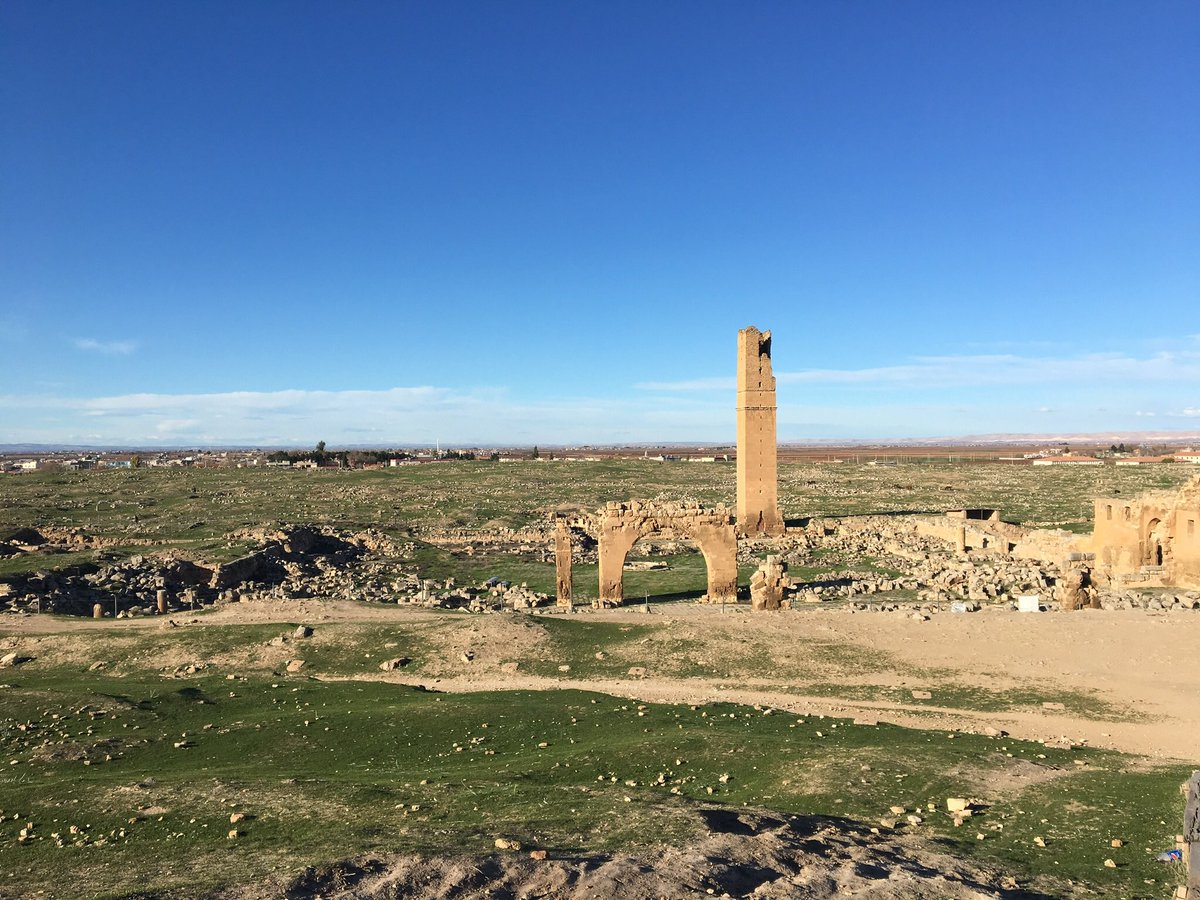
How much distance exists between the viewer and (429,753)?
15984 mm

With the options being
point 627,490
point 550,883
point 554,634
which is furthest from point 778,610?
point 627,490

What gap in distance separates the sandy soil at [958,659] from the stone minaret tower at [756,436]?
2423 centimetres

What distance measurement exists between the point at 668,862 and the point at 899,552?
40215 millimetres

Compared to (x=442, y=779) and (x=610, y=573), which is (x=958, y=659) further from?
(x=442, y=779)

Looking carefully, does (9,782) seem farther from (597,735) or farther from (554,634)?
(554,634)

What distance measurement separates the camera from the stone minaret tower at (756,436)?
170ft

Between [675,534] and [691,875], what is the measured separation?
2470cm

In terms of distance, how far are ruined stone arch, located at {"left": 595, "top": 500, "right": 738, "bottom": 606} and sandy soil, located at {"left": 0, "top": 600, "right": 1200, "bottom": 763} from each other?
3737mm

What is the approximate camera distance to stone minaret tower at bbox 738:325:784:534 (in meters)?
51.8

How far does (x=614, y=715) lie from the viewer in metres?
18.5

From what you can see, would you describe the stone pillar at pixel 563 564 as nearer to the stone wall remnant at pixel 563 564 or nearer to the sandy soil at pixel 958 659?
the stone wall remnant at pixel 563 564

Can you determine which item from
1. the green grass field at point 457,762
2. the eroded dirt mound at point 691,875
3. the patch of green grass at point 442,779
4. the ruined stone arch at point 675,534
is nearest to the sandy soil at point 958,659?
the green grass field at point 457,762

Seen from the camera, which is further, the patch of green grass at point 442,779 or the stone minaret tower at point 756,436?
the stone minaret tower at point 756,436

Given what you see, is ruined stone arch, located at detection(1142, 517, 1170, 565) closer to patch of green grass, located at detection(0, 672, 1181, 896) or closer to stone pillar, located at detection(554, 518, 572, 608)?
patch of green grass, located at detection(0, 672, 1181, 896)
